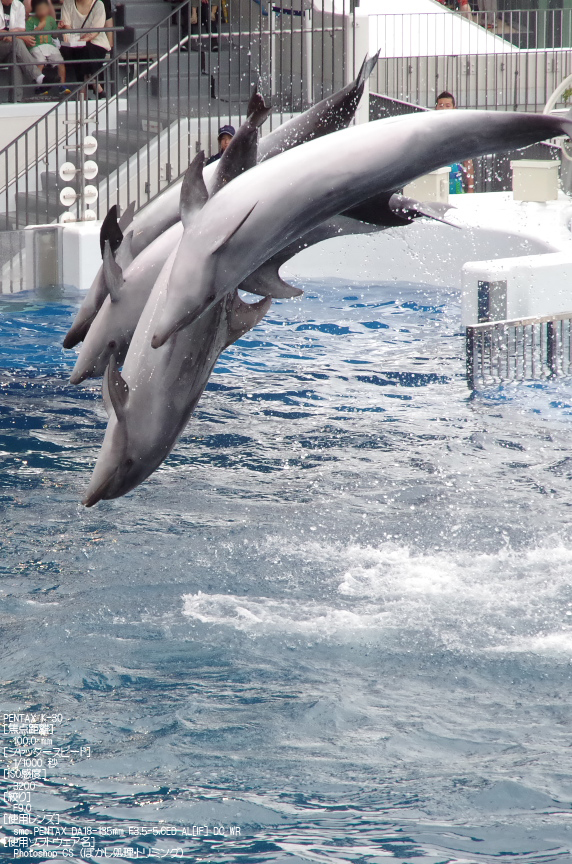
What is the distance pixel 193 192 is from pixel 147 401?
109cm

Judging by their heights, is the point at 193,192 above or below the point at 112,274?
above

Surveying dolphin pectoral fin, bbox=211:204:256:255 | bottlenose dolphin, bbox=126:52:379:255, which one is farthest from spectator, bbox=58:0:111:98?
dolphin pectoral fin, bbox=211:204:256:255

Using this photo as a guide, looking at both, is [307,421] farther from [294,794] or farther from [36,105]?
[36,105]

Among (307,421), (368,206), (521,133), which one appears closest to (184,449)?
(307,421)

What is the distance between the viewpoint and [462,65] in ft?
91.5

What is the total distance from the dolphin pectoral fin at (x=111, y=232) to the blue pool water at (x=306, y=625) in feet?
8.15

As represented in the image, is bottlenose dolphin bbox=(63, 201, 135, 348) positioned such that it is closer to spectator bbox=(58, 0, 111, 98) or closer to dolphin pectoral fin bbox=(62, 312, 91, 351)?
dolphin pectoral fin bbox=(62, 312, 91, 351)

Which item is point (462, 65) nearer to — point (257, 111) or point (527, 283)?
point (527, 283)

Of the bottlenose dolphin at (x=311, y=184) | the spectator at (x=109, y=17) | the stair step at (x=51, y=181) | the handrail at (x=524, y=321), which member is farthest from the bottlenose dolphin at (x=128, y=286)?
the spectator at (x=109, y=17)

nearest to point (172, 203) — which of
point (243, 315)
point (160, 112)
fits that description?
point (243, 315)

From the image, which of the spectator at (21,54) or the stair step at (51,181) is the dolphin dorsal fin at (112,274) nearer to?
the stair step at (51,181)

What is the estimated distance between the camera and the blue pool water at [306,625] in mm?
5516

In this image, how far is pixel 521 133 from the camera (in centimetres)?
560

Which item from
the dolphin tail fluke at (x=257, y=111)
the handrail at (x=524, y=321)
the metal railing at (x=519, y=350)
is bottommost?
the metal railing at (x=519, y=350)
